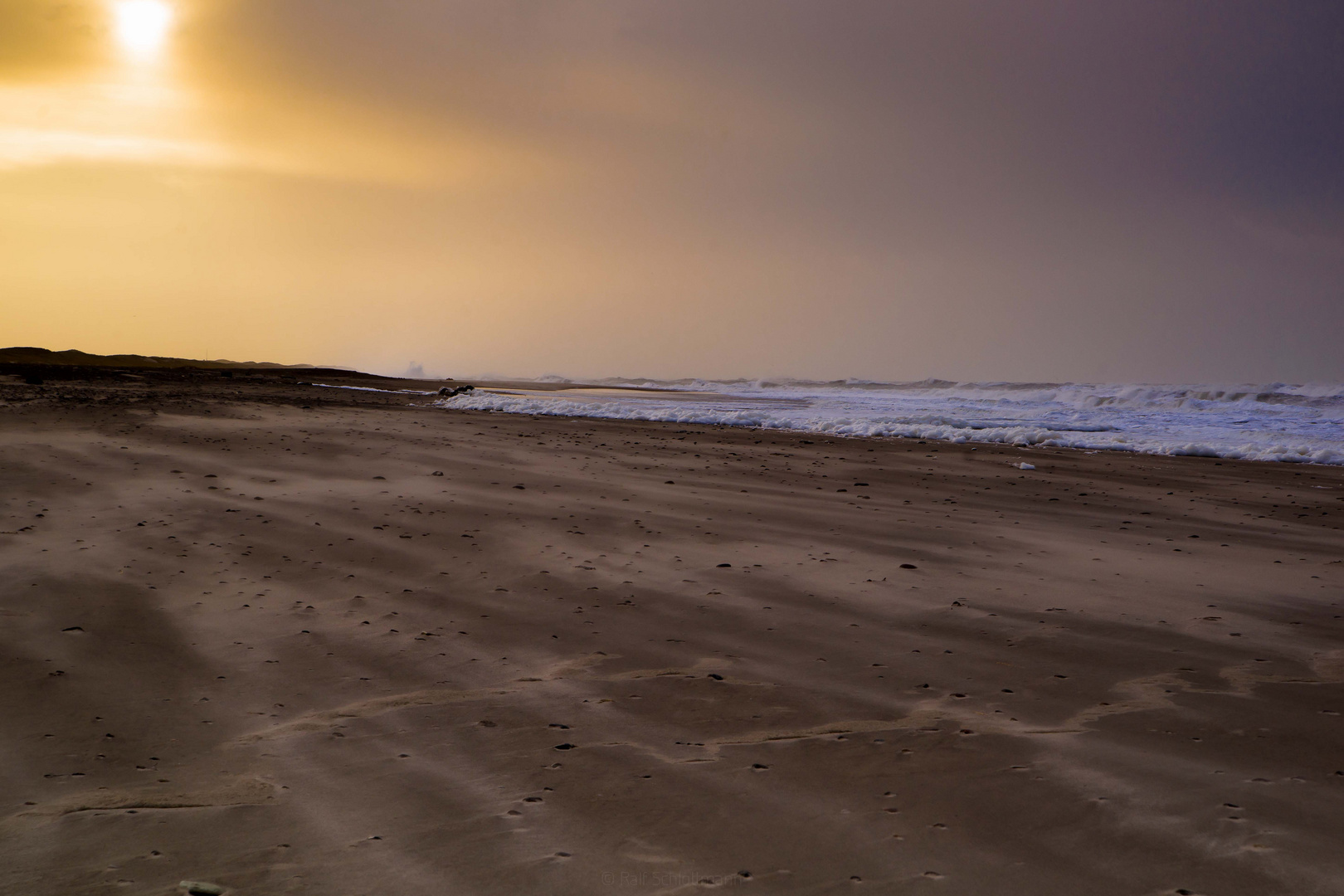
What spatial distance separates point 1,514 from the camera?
706 cm

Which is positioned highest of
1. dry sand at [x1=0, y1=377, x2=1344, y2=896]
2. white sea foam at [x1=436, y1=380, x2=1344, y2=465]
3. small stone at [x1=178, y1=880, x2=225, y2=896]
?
white sea foam at [x1=436, y1=380, x2=1344, y2=465]

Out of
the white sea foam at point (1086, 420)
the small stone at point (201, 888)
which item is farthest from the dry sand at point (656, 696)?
the white sea foam at point (1086, 420)

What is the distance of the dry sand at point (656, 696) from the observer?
8.18ft

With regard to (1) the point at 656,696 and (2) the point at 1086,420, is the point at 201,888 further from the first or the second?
(2) the point at 1086,420

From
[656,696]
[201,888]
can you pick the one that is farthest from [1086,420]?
[201,888]

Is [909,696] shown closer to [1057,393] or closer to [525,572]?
[525,572]

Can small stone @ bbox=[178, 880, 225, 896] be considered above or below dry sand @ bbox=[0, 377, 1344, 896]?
below

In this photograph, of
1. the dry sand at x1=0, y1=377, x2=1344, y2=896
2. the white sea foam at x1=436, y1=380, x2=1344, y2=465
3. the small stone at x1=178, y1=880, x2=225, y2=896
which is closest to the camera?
the small stone at x1=178, y1=880, x2=225, y2=896

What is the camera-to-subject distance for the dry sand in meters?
2.49

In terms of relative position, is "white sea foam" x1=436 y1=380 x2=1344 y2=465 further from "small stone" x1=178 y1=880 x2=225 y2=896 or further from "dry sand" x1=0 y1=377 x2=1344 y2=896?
"small stone" x1=178 y1=880 x2=225 y2=896

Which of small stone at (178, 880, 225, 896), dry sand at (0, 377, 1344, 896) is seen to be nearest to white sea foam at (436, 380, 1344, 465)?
dry sand at (0, 377, 1344, 896)

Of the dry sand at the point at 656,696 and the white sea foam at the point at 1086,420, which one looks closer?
the dry sand at the point at 656,696

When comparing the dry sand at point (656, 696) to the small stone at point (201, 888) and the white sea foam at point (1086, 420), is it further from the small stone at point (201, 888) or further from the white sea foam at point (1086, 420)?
the white sea foam at point (1086, 420)

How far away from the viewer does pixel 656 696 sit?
12.4 ft
